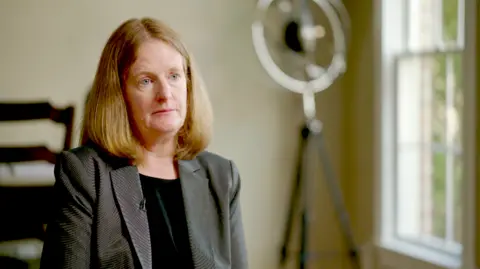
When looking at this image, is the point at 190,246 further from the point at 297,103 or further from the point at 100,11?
the point at 297,103

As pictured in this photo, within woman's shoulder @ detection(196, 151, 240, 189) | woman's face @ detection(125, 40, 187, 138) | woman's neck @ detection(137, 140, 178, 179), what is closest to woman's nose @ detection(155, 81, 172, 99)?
woman's face @ detection(125, 40, 187, 138)

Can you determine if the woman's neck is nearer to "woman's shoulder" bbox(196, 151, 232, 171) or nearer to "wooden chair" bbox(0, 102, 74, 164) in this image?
"woman's shoulder" bbox(196, 151, 232, 171)

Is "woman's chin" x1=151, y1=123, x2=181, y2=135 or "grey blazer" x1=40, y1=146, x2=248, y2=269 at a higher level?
"woman's chin" x1=151, y1=123, x2=181, y2=135

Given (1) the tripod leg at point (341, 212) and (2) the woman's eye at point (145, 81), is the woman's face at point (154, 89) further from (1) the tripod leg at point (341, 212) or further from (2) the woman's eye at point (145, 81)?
(1) the tripod leg at point (341, 212)

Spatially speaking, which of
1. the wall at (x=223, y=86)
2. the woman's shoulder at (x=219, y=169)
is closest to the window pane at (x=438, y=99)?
→ the wall at (x=223, y=86)

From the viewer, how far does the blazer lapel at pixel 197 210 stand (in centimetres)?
139

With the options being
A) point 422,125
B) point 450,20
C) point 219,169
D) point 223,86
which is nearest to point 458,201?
point 422,125

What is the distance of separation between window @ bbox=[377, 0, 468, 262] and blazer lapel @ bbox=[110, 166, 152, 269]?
2032 millimetres

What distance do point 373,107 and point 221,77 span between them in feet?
3.01

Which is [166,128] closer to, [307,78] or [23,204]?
[23,204]

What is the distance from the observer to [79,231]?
49.9 inches

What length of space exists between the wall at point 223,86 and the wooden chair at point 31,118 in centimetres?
55

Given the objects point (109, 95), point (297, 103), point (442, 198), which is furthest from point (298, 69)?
point (109, 95)

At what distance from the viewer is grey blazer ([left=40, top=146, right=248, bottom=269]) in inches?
49.8
